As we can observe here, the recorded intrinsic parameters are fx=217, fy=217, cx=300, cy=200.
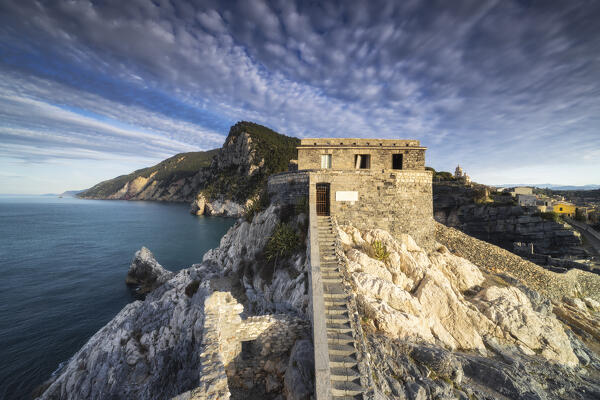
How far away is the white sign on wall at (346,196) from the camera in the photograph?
56.7 ft

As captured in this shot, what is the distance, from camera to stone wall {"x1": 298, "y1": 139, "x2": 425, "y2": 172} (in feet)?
58.5

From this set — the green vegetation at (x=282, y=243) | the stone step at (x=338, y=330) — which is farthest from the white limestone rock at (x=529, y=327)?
the green vegetation at (x=282, y=243)

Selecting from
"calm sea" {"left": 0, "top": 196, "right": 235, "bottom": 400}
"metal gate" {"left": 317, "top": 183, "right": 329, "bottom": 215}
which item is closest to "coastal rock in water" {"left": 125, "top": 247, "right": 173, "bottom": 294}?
"calm sea" {"left": 0, "top": 196, "right": 235, "bottom": 400}

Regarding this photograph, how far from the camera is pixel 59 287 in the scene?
2898 centimetres

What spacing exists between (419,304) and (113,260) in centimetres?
4890

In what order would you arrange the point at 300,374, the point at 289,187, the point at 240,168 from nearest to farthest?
the point at 300,374 < the point at 289,187 < the point at 240,168

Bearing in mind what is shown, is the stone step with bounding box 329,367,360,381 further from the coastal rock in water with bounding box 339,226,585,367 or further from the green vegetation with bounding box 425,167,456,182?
the green vegetation with bounding box 425,167,456,182

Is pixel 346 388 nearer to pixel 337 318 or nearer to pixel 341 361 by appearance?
pixel 341 361

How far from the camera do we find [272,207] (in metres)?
19.6

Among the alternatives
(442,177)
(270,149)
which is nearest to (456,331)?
(442,177)

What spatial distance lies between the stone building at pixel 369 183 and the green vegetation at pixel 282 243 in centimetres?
300

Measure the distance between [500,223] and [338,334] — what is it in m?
44.9

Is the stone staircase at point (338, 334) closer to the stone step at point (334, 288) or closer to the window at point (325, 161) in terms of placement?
the stone step at point (334, 288)

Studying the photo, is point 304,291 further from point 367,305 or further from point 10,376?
point 10,376
